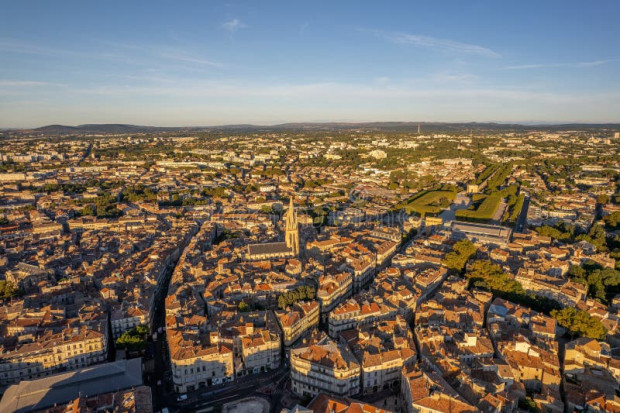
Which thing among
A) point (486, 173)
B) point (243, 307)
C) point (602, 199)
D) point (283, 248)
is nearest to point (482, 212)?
point (602, 199)

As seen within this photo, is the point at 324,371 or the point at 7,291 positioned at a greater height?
the point at 7,291

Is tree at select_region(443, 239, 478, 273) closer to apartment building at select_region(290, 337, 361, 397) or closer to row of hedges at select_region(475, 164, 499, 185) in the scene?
apartment building at select_region(290, 337, 361, 397)

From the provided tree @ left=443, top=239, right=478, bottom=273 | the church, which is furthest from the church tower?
tree @ left=443, top=239, right=478, bottom=273

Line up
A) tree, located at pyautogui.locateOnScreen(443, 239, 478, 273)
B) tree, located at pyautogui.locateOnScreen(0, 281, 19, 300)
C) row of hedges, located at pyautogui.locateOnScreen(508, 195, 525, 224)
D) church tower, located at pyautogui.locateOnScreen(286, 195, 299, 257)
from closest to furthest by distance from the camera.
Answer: tree, located at pyautogui.locateOnScreen(0, 281, 19, 300), tree, located at pyautogui.locateOnScreen(443, 239, 478, 273), church tower, located at pyautogui.locateOnScreen(286, 195, 299, 257), row of hedges, located at pyautogui.locateOnScreen(508, 195, 525, 224)

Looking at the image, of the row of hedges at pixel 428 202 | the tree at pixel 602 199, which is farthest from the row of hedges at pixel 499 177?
the tree at pixel 602 199

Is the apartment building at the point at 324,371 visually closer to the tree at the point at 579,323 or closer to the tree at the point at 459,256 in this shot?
the tree at the point at 579,323

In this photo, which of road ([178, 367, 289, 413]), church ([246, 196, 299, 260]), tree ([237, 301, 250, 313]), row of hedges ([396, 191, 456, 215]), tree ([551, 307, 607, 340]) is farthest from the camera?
row of hedges ([396, 191, 456, 215])

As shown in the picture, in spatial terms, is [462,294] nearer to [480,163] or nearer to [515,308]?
[515,308]

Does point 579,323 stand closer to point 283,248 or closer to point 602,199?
point 283,248
